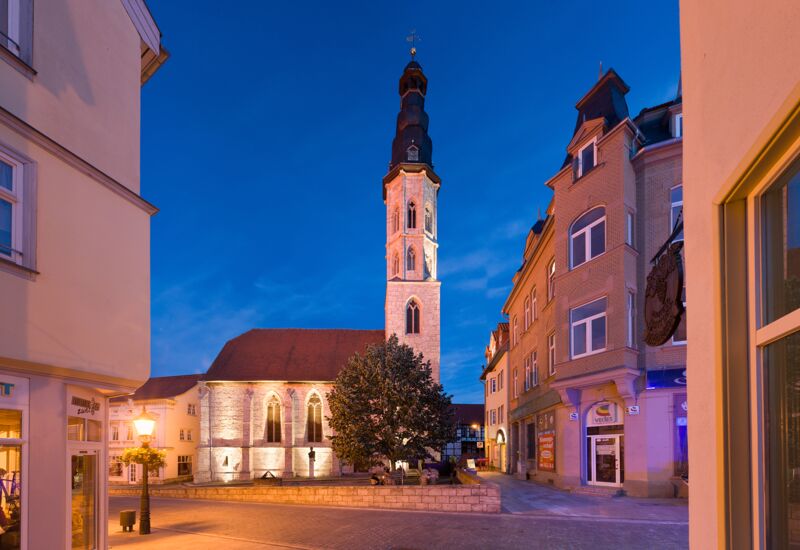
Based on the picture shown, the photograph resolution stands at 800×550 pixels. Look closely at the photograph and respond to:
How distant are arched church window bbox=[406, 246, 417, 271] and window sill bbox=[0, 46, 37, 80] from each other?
43615mm

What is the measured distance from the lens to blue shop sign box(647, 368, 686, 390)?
Answer: 19.3 meters

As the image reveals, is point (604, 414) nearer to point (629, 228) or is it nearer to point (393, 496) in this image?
point (629, 228)

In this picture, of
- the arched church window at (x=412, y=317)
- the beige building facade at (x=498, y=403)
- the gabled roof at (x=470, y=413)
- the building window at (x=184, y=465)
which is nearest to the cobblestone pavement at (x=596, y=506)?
the beige building facade at (x=498, y=403)

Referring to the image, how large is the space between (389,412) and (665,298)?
2413cm

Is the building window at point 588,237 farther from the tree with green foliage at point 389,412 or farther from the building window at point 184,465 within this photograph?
the building window at point 184,465

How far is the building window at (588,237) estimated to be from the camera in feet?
70.7

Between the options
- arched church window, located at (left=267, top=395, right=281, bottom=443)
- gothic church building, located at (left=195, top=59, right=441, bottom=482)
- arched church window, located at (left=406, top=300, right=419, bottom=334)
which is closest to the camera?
gothic church building, located at (left=195, top=59, right=441, bottom=482)

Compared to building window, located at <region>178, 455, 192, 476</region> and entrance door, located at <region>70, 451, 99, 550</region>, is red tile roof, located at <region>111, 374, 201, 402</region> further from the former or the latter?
entrance door, located at <region>70, 451, 99, 550</region>

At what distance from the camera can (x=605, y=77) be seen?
23.5m

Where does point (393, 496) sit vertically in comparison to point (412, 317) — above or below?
below

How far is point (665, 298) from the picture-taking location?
458 cm

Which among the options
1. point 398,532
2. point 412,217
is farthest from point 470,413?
point 398,532

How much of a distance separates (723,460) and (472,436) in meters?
68.7

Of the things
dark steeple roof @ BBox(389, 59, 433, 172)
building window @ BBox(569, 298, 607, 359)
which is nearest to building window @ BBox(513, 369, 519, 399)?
building window @ BBox(569, 298, 607, 359)
